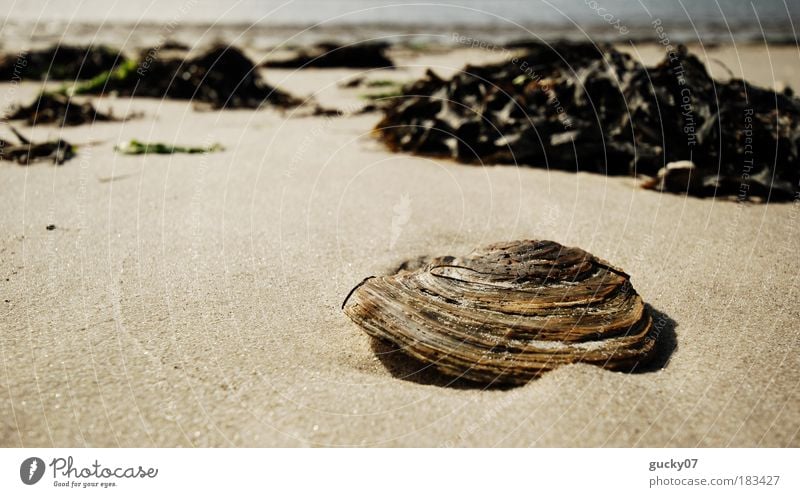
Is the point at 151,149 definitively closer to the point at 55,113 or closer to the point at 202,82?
the point at 55,113

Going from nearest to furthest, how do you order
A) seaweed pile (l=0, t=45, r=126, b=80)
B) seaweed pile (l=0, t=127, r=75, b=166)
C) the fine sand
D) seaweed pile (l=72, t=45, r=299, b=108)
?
1. the fine sand
2. seaweed pile (l=0, t=127, r=75, b=166)
3. seaweed pile (l=72, t=45, r=299, b=108)
4. seaweed pile (l=0, t=45, r=126, b=80)

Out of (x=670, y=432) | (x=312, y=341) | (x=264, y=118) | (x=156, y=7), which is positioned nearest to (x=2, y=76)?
(x=264, y=118)

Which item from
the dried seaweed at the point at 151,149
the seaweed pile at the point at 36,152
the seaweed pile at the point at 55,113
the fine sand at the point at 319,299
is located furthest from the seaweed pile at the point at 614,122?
the seaweed pile at the point at 55,113

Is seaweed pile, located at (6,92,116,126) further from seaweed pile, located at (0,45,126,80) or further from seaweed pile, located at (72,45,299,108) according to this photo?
seaweed pile, located at (0,45,126,80)

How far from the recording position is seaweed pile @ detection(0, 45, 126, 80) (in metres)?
7.58

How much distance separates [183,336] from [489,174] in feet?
8.33

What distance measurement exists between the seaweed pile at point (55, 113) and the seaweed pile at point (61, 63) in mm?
2097

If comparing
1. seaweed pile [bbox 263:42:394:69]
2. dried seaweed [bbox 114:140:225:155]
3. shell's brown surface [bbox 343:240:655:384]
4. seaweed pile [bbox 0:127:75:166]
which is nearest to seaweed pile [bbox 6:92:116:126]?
seaweed pile [bbox 0:127:75:166]

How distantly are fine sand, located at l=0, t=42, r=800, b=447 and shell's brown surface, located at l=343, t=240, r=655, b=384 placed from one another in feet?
0.29

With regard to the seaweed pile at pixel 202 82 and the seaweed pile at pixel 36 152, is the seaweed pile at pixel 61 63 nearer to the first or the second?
the seaweed pile at pixel 202 82

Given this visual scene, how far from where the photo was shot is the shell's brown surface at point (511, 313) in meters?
2.04

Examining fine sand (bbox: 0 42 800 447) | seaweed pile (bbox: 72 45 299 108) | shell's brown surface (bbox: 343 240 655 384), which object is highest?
seaweed pile (bbox: 72 45 299 108)

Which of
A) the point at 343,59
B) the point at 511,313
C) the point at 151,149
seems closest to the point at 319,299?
the point at 511,313
